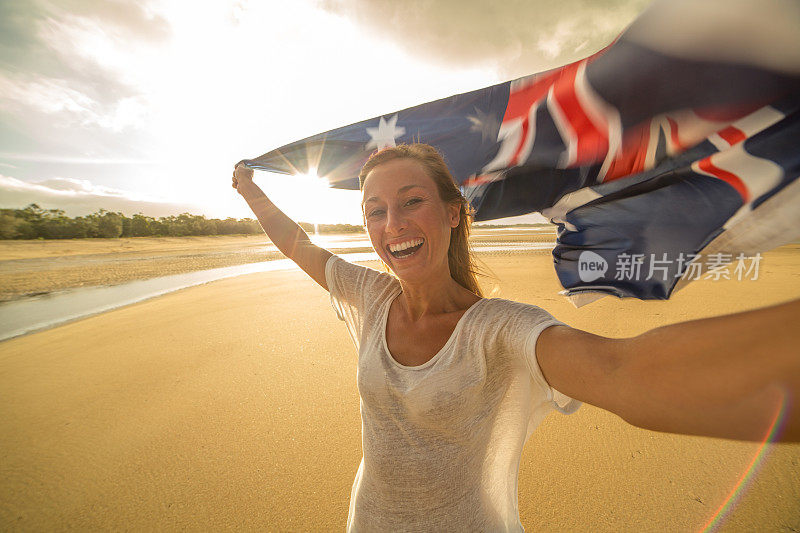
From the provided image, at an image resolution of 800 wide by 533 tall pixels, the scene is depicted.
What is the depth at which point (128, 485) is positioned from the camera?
2.86 m

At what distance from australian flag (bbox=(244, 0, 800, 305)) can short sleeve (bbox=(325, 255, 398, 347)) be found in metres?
1.33

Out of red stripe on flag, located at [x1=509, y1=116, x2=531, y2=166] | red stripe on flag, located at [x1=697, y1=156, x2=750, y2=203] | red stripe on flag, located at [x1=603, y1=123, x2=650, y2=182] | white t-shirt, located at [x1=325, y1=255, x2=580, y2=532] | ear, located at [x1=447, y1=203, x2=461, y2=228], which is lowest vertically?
white t-shirt, located at [x1=325, y1=255, x2=580, y2=532]

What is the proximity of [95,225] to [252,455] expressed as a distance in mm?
57956

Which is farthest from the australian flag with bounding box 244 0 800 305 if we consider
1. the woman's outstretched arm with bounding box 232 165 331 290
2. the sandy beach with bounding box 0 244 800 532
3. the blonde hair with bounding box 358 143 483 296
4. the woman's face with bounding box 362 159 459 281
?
the sandy beach with bounding box 0 244 800 532

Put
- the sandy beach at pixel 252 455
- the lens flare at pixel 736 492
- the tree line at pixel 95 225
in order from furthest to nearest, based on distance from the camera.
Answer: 1. the tree line at pixel 95 225
2. the sandy beach at pixel 252 455
3. the lens flare at pixel 736 492

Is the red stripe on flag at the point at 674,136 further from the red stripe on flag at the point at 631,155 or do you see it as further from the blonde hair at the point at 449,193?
the blonde hair at the point at 449,193

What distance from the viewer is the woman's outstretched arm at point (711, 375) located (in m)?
0.62

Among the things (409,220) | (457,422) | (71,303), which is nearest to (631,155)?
(409,220)

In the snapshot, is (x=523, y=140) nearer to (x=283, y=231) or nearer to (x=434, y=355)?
(x=434, y=355)

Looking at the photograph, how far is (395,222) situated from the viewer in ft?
5.75

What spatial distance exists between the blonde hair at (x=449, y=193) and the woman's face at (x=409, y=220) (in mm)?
57

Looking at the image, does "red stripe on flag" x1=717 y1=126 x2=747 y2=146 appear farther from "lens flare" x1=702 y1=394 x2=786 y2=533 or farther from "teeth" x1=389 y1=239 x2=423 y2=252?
"lens flare" x1=702 y1=394 x2=786 y2=533

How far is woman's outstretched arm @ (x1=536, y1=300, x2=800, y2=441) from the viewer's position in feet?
2.03

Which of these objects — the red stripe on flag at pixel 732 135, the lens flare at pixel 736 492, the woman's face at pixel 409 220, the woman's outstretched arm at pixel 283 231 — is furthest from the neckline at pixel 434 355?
the lens flare at pixel 736 492
